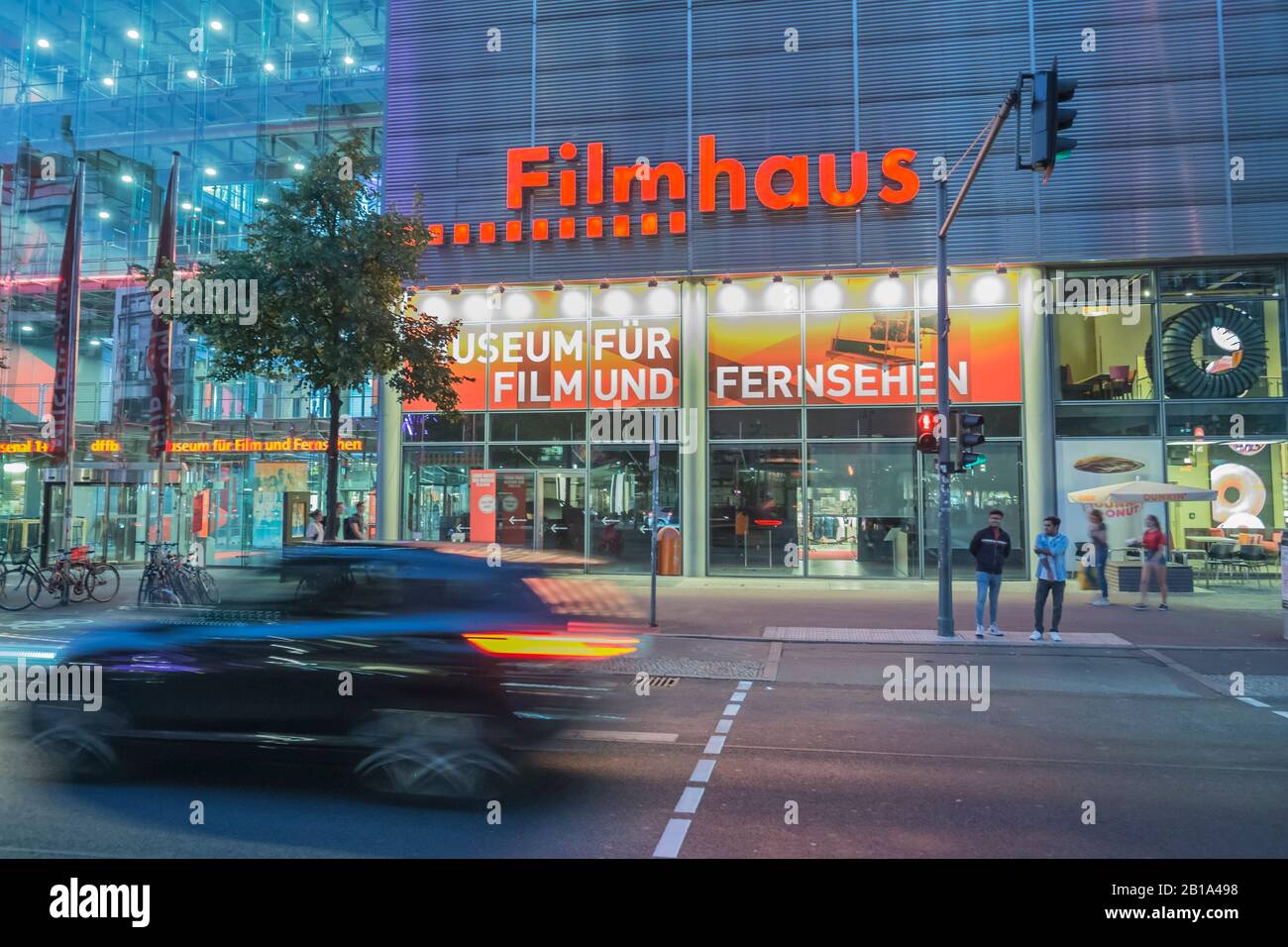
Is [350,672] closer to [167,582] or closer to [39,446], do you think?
[167,582]

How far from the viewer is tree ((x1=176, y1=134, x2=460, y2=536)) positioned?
13453 mm

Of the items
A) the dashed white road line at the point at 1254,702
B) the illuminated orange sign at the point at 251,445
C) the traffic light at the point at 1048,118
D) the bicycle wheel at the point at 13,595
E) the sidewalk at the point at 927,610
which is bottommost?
the dashed white road line at the point at 1254,702

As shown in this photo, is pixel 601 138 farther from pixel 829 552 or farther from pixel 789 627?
pixel 789 627

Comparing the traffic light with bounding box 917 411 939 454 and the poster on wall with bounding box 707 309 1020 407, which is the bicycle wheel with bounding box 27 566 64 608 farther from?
the traffic light with bounding box 917 411 939 454

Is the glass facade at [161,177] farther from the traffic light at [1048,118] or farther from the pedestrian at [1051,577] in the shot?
the traffic light at [1048,118]

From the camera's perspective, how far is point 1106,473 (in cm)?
1922

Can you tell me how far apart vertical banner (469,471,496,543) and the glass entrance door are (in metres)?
1.16

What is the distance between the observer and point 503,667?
548 cm

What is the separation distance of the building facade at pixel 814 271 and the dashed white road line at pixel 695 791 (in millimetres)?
11142

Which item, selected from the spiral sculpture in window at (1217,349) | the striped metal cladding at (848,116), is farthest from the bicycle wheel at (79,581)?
the spiral sculpture in window at (1217,349)

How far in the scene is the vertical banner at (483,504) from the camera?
21172mm

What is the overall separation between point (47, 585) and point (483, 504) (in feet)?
30.7

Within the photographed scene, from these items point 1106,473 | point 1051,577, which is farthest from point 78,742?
point 1106,473

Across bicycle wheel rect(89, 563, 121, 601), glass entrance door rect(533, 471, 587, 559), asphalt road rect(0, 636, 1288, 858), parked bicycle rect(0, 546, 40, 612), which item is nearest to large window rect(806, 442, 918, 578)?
glass entrance door rect(533, 471, 587, 559)
